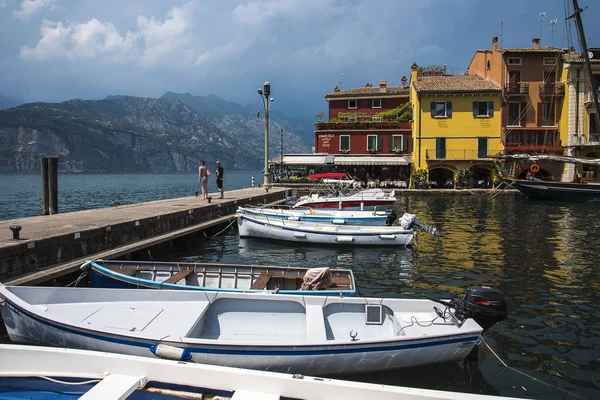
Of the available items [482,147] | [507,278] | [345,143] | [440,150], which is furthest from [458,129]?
[507,278]

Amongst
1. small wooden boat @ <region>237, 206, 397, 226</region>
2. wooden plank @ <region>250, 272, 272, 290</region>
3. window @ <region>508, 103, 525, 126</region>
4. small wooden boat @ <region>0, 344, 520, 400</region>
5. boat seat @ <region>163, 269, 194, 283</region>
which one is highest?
window @ <region>508, 103, 525, 126</region>

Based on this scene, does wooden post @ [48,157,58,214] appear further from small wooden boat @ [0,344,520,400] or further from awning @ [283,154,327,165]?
awning @ [283,154,327,165]

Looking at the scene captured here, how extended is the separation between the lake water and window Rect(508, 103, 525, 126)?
24.1 meters

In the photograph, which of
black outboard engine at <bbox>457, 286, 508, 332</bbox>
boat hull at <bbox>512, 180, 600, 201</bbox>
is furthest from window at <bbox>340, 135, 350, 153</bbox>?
black outboard engine at <bbox>457, 286, 508, 332</bbox>

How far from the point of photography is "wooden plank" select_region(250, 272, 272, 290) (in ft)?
32.4

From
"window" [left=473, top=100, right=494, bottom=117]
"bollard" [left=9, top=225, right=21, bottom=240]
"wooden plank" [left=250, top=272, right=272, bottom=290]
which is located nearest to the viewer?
"wooden plank" [left=250, top=272, right=272, bottom=290]

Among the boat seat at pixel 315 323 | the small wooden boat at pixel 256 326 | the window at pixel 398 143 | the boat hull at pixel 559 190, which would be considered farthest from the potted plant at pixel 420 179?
the boat seat at pixel 315 323

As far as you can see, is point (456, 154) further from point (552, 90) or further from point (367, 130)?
point (552, 90)

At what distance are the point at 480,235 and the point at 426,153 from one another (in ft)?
96.2

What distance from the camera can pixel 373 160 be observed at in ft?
169

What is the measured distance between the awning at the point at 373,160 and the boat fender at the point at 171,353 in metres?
46.1

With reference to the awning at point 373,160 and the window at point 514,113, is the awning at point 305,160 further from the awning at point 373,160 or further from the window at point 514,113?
the window at point 514,113

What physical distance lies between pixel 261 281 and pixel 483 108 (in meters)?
46.0

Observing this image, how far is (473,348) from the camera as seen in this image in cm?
711
